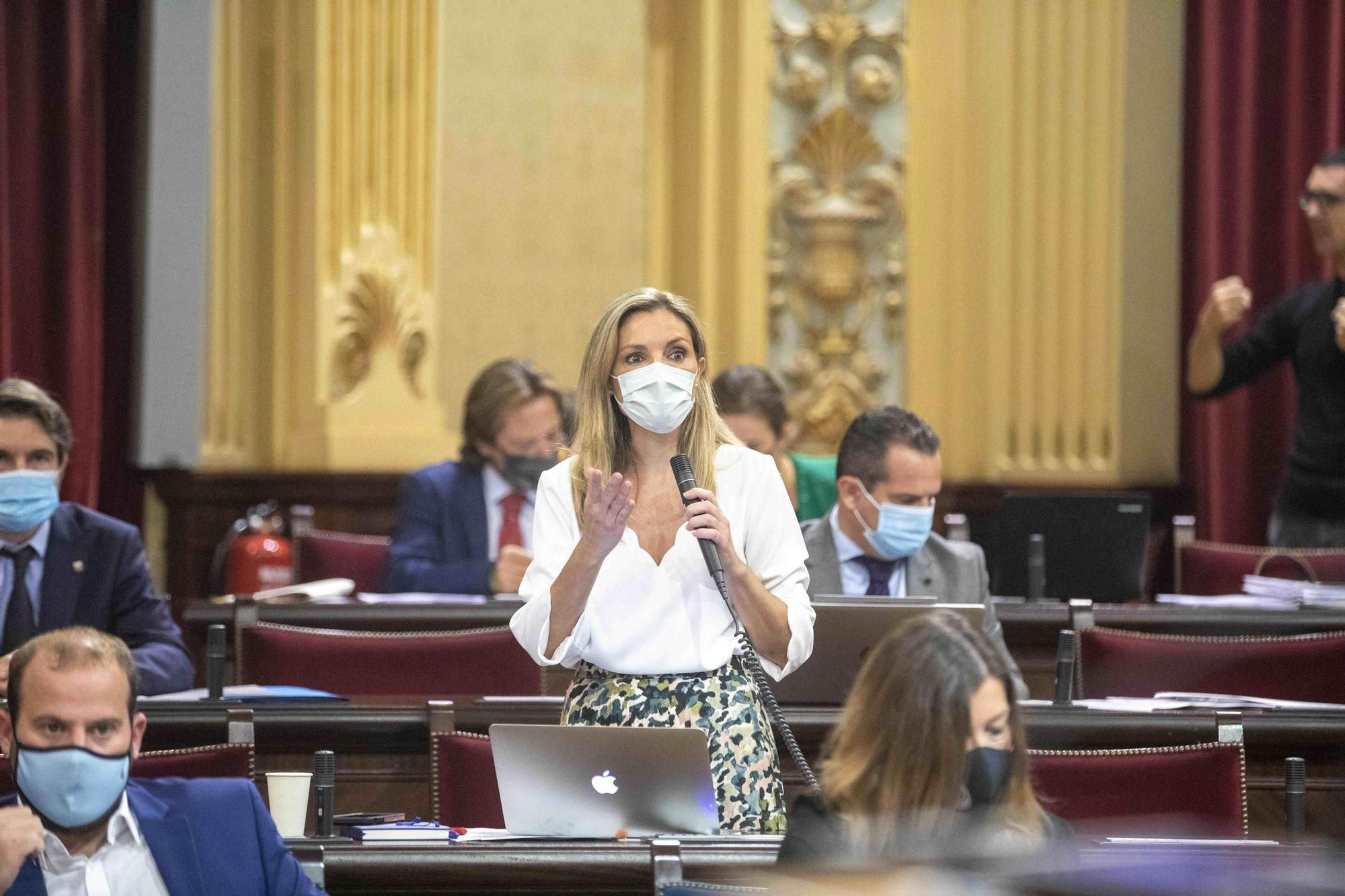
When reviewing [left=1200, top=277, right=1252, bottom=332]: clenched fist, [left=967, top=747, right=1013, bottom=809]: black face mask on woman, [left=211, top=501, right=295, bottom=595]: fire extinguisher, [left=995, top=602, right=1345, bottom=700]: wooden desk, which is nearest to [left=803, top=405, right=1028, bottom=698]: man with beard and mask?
[left=995, top=602, right=1345, bottom=700]: wooden desk

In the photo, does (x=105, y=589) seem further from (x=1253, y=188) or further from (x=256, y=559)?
(x=1253, y=188)

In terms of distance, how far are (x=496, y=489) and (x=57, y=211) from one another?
1888mm

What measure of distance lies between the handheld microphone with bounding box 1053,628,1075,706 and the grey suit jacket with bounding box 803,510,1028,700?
0.49 meters

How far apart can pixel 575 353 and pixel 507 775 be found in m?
4.27

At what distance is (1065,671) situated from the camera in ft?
11.3

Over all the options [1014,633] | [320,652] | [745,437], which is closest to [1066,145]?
[745,437]

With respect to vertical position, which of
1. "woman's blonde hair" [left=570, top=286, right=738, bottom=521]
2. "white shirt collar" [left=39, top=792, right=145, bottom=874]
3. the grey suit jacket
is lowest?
"white shirt collar" [left=39, top=792, right=145, bottom=874]

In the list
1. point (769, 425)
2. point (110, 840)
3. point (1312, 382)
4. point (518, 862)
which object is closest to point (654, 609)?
point (518, 862)

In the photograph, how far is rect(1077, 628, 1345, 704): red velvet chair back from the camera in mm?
3812

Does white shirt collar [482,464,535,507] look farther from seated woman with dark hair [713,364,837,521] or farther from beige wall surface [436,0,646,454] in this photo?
beige wall surface [436,0,646,454]

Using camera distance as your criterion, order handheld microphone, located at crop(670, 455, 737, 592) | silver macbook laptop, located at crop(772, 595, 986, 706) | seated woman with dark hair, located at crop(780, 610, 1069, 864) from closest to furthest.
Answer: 1. seated woman with dark hair, located at crop(780, 610, 1069, 864)
2. handheld microphone, located at crop(670, 455, 737, 592)
3. silver macbook laptop, located at crop(772, 595, 986, 706)

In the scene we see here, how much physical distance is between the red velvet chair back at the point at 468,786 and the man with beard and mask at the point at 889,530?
107 cm

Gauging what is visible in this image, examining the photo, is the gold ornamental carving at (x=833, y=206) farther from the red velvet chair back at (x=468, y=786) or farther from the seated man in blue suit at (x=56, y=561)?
the red velvet chair back at (x=468, y=786)

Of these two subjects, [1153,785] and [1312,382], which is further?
[1312,382]
